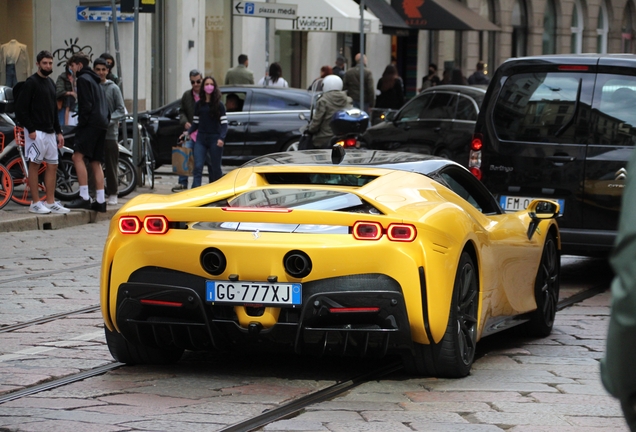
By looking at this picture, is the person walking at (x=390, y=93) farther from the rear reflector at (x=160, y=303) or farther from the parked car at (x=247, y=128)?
the rear reflector at (x=160, y=303)

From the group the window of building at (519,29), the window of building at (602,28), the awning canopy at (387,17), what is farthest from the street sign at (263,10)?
the window of building at (602,28)

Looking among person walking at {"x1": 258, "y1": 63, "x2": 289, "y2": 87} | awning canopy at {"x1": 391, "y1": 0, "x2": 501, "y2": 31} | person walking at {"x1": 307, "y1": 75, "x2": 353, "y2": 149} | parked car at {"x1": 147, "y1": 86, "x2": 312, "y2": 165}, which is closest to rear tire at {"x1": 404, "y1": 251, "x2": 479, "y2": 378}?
person walking at {"x1": 307, "y1": 75, "x2": 353, "y2": 149}

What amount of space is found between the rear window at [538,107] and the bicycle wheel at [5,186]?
603cm

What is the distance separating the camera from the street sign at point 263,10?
70.4ft

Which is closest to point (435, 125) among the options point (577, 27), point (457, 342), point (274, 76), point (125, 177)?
point (125, 177)

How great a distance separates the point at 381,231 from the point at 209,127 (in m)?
10.6

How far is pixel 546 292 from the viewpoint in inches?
291

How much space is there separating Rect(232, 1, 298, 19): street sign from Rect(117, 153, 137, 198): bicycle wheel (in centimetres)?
624

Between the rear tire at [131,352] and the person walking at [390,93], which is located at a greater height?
the person walking at [390,93]

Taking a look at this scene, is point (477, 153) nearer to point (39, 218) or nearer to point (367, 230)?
point (367, 230)

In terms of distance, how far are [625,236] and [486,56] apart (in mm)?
40038

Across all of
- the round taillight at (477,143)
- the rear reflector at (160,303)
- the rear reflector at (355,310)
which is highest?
the round taillight at (477,143)

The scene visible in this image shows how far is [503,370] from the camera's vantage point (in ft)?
20.5

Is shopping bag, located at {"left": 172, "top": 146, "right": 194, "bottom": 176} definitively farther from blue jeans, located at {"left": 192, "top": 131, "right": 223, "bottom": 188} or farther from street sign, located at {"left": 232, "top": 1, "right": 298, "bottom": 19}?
street sign, located at {"left": 232, "top": 1, "right": 298, "bottom": 19}
